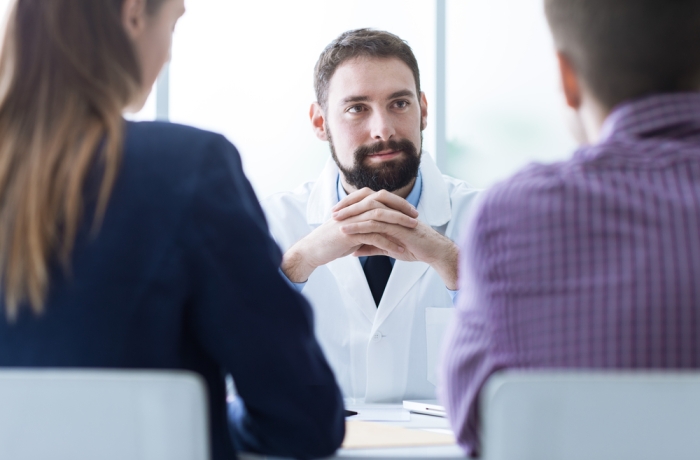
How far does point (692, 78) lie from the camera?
3.04ft

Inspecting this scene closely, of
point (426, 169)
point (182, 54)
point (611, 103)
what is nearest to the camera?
point (611, 103)

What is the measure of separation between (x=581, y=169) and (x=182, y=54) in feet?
9.35

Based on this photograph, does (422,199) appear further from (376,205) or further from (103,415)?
(103,415)

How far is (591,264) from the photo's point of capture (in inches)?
32.1

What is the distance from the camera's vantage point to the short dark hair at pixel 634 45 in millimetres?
903

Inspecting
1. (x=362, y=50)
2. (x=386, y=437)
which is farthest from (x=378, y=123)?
(x=386, y=437)

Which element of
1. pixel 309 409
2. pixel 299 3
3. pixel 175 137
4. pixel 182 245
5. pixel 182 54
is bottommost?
pixel 309 409

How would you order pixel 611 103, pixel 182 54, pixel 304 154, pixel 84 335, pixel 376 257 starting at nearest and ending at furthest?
pixel 84 335
pixel 611 103
pixel 376 257
pixel 182 54
pixel 304 154

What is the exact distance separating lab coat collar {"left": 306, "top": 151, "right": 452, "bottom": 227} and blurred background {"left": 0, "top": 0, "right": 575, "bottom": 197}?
858 millimetres

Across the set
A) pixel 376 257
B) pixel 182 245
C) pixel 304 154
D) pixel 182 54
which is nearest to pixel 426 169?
pixel 376 257

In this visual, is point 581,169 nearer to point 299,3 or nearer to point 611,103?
point 611,103

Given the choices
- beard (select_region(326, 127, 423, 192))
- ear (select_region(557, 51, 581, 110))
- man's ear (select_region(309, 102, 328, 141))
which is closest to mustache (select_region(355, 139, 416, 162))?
beard (select_region(326, 127, 423, 192))

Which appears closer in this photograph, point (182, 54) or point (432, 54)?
point (182, 54)

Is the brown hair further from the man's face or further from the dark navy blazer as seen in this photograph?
the man's face
